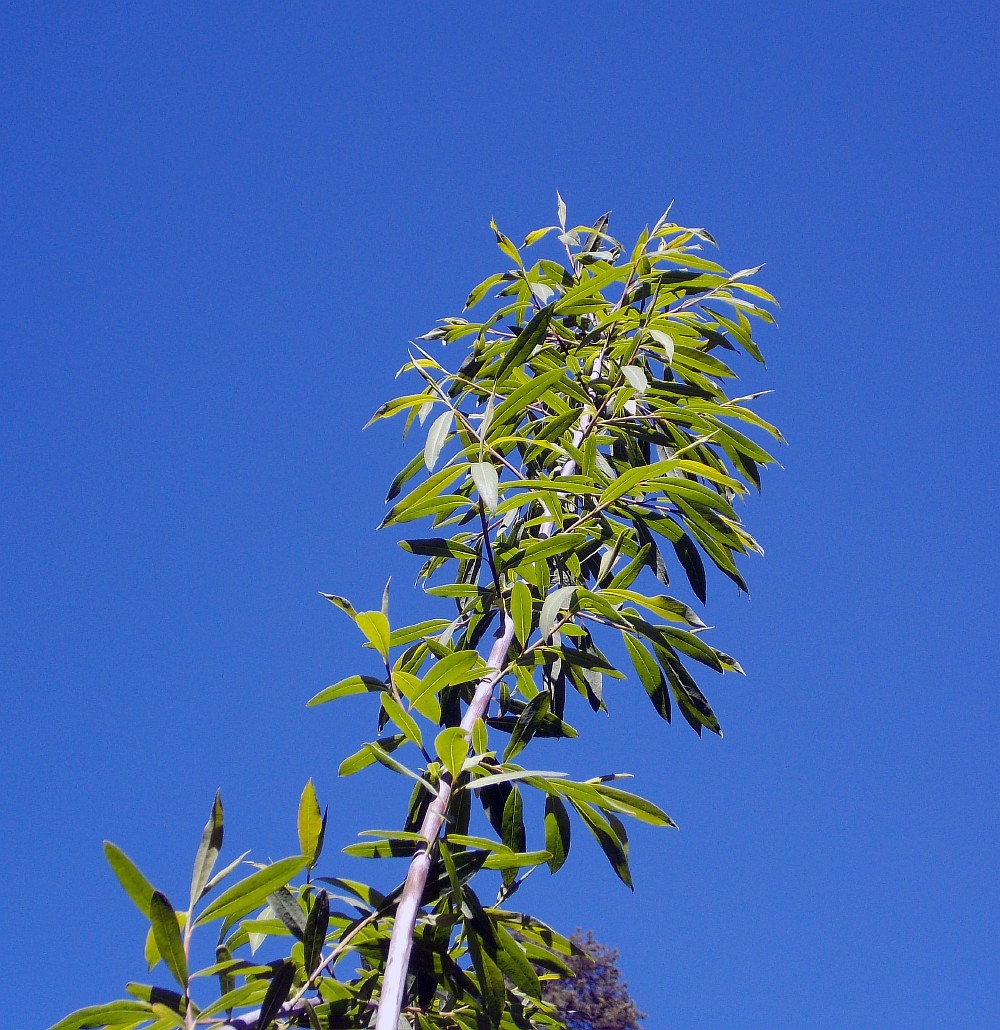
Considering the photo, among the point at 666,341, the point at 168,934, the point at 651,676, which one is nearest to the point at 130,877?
the point at 168,934

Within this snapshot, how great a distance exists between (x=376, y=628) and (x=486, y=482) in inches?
11.3

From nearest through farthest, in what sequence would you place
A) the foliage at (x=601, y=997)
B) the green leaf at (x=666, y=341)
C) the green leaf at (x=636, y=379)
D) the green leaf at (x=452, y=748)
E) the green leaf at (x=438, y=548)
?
the green leaf at (x=452, y=748) < the green leaf at (x=438, y=548) < the green leaf at (x=636, y=379) < the green leaf at (x=666, y=341) < the foliage at (x=601, y=997)

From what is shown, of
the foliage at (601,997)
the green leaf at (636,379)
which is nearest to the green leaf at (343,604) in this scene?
the green leaf at (636,379)

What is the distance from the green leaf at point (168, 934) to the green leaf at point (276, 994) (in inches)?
5.1

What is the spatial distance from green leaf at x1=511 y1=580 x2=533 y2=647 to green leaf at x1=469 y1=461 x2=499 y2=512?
128 millimetres

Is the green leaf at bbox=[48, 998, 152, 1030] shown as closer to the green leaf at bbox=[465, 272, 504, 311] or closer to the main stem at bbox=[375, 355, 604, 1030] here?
the main stem at bbox=[375, 355, 604, 1030]

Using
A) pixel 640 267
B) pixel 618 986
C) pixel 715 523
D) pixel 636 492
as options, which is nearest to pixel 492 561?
pixel 636 492

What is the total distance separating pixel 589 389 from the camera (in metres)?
2.05

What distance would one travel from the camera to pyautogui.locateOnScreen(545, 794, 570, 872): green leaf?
1.48m

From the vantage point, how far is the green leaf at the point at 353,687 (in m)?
1.40

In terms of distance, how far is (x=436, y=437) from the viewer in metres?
1.71

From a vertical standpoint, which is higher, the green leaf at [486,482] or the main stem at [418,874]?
the green leaf at [486,482]

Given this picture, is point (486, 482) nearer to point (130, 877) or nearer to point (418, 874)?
point (418, 874)

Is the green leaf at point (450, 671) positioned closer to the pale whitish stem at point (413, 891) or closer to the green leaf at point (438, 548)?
the pale whitish stem at point (413, 891)
